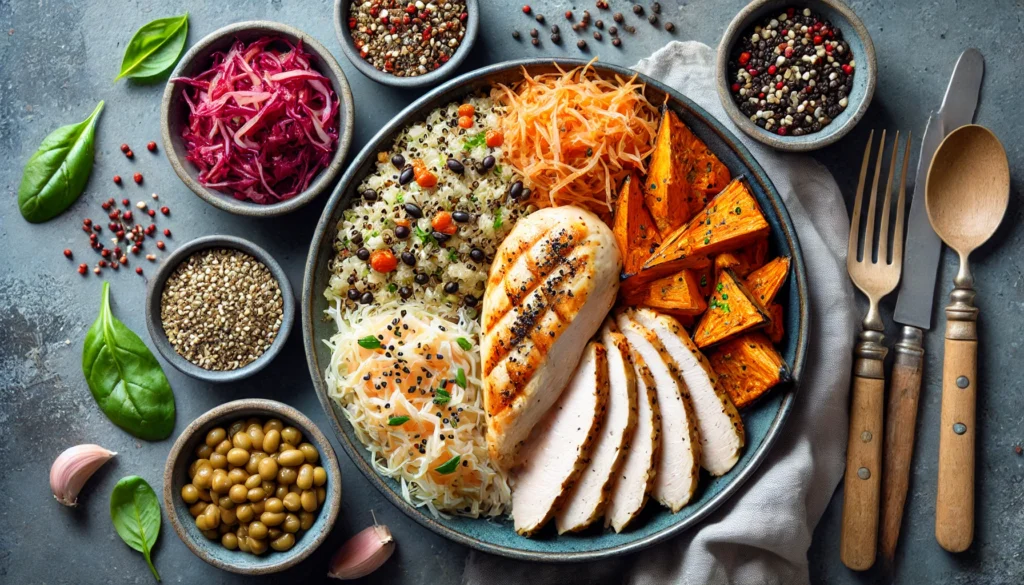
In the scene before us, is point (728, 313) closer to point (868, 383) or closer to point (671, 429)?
point (671, 429)

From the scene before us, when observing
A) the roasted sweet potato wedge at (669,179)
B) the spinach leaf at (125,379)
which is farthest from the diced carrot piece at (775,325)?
the spinach leaf at (125,379)

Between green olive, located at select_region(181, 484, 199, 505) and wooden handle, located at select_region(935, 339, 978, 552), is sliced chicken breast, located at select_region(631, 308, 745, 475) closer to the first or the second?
wooden handle, located at select_region(935, 339, 978, 552)

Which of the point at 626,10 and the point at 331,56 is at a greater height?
the point at 626,10

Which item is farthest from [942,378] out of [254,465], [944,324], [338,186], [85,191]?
[85,191]

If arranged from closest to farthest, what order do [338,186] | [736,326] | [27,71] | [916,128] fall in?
[736,326] → [338,186] → [916,128] → [27,71]

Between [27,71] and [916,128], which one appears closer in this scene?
[916,128]

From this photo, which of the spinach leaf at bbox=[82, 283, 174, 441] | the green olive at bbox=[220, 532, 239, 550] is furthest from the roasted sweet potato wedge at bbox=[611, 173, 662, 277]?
the spinach leaf at bbox=[82, 283, 174, 441]

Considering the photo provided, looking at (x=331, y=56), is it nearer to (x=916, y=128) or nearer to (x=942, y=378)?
(x=916, y=128)
